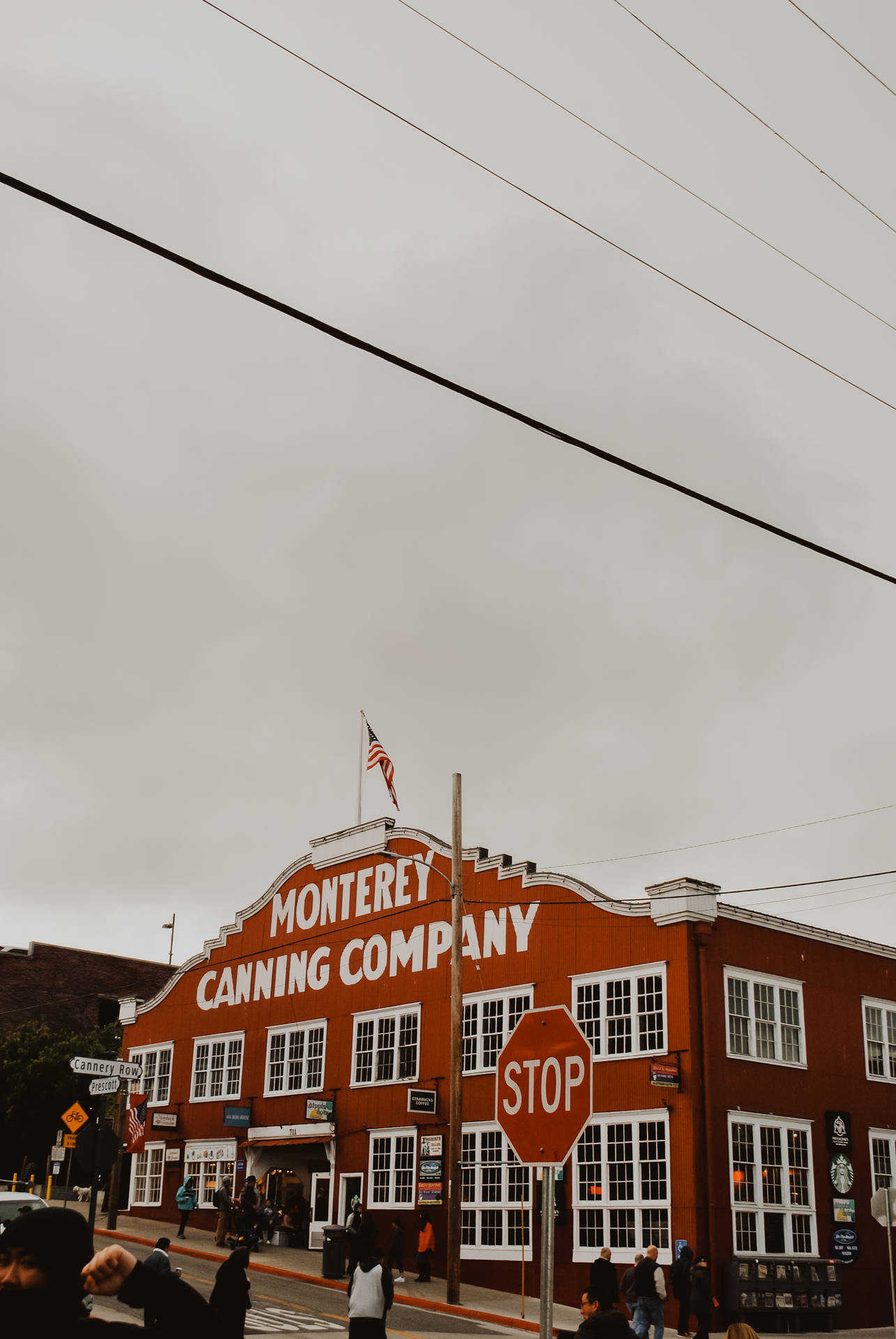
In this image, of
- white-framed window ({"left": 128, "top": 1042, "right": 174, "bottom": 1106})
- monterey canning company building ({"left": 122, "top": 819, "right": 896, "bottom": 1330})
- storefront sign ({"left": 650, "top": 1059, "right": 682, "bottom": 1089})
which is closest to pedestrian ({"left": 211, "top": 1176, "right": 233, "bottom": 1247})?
monterey canning company building ({"left": 122, "top": 819, "right": 896, "bottom": 1330})

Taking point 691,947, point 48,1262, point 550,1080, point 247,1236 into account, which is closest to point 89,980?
point 247,1236

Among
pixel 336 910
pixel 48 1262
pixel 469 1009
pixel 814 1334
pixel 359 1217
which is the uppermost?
pixel 336 910

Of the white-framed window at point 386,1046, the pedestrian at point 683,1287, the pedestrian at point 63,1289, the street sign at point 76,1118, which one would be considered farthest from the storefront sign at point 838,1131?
the pedestrian at point 63,1289

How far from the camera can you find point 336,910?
1516 inches

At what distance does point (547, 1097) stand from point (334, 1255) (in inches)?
914

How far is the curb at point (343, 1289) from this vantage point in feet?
78.3

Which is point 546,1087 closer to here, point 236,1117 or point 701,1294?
point 701,1294

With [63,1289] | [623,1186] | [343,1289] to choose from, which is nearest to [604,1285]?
[63,1289]

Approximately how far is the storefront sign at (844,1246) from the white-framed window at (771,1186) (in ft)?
2.00

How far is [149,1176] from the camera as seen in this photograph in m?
42.8

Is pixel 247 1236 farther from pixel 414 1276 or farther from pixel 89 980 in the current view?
pixel 89 980

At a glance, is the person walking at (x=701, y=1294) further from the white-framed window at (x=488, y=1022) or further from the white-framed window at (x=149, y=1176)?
the white-framed window at (x=149, y=1176)

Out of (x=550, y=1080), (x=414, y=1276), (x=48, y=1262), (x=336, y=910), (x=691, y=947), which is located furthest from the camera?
(x=336, y=910)

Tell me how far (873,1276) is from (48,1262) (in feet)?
100
